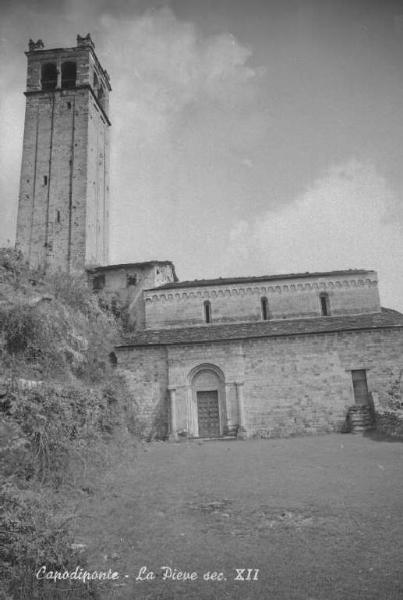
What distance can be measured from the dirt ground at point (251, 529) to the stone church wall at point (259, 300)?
39.2 feet

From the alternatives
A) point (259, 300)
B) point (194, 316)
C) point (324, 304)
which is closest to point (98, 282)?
point (194, 316)

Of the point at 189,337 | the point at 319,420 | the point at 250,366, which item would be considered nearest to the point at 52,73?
the point at 189,337

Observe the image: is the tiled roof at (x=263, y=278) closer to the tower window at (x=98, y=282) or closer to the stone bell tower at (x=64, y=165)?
the tower window at (x=98, y=282)

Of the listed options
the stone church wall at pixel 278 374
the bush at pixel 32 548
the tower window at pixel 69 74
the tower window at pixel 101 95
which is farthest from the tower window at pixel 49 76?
the bush at pixel 32 548

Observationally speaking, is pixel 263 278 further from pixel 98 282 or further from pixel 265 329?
pixel 98 282

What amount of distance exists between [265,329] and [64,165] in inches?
753

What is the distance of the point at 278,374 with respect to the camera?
19578 mm

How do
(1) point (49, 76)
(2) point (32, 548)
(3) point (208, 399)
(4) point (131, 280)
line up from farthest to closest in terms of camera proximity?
(1) point (49, 76)
(4) point (131, 280)
(3) point (208, 399)
(2) point (32, 548)

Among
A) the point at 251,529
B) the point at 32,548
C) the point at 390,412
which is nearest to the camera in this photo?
the point at 32,548

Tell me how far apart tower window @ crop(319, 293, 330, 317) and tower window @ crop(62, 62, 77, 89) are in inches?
959

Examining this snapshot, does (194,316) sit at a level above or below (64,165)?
below

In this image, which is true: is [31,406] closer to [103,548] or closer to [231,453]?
[103,548]

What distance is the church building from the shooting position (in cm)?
1927

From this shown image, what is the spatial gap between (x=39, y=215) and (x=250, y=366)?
1866 cm
